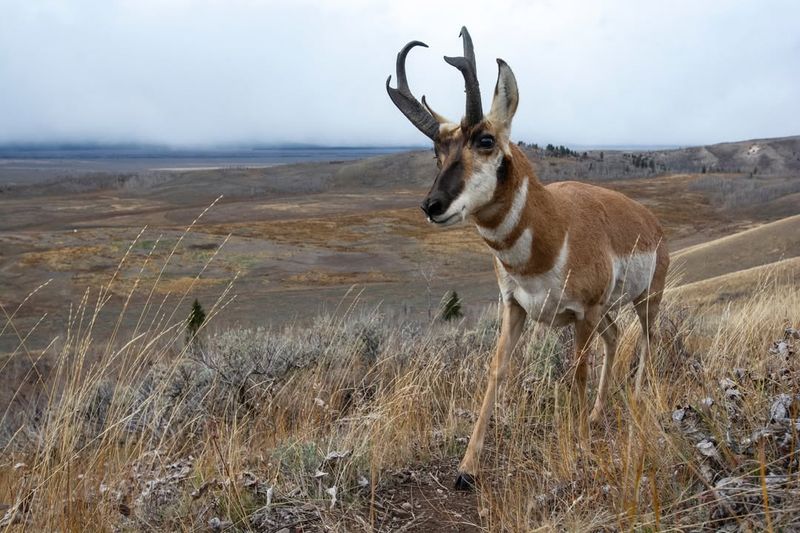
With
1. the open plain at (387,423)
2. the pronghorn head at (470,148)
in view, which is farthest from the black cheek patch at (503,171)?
the open plain at (387,423)

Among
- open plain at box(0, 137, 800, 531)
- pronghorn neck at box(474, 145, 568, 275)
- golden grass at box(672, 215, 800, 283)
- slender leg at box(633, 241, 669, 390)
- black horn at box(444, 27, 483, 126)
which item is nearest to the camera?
open plain at box(0, 137, 800, 531)

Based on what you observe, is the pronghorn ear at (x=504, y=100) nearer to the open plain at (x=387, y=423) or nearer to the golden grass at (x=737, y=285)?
the open plain at (x=387, y=423)

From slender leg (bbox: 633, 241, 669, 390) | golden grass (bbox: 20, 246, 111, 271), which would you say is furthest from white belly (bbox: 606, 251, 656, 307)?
golden grass (bbox: 20, 246, 111, 271)

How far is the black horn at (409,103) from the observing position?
4.86m

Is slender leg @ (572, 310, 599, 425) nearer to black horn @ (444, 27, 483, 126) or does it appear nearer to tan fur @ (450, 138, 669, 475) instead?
tan fur @ (450, 138, 669, 475)

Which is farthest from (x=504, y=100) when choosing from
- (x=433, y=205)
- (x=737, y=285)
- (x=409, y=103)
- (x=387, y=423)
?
(x=737, y=285)

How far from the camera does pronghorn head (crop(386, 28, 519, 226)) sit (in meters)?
4.36

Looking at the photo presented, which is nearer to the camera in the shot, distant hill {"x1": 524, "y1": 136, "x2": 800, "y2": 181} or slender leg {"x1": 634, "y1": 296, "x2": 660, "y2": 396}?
slender leg {"x1": 634, "y1": 296, "x2": 660, "y2": 396}

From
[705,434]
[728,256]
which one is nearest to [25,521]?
[705,434]

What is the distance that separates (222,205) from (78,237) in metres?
27.7

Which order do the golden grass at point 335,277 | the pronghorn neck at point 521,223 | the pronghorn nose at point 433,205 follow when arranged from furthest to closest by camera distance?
Result: 1. the golden grass at point 335,277
2. the pronghorn neck at point 521,223
3. the pronghorn nose at point 433,205

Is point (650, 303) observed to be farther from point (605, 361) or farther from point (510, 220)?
point (510, 220)

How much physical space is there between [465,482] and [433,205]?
1.76m

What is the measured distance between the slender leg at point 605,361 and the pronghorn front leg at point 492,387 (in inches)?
35.7
